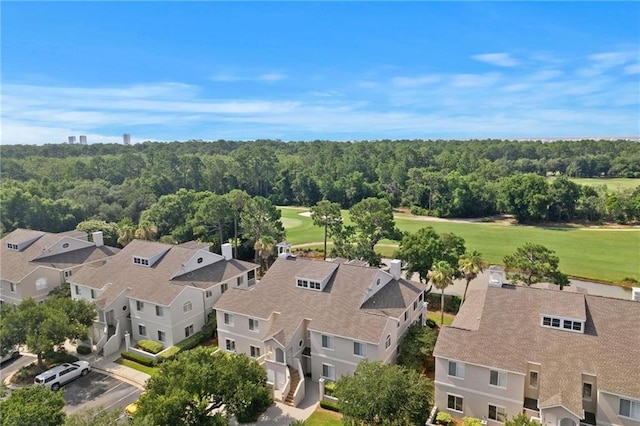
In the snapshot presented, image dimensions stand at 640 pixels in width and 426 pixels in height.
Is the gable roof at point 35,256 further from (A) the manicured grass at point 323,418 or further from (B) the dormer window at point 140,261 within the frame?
(A) the manicured grass at point 323,418


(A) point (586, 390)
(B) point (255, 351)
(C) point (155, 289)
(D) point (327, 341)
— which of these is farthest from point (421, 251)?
(C) point (155, 289)

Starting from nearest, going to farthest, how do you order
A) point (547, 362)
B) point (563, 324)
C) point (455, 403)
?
point (547, 362), point (563, 324), point (455, 403)

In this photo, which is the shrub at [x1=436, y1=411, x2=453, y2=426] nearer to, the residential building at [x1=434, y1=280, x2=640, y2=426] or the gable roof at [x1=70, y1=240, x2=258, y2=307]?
the residential building at [x1=434, y1=280, x2=640, y2=426]

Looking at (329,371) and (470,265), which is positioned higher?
(470,265)

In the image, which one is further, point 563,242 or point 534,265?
point 563,242

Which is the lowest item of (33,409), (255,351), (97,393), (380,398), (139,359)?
(97,393)

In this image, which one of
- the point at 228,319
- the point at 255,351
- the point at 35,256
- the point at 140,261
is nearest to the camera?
the point at 255,351

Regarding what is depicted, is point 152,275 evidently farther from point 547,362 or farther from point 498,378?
point 547,362
